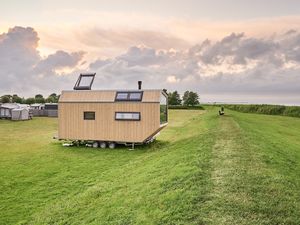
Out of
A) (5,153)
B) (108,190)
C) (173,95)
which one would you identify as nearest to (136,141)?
(5,153)

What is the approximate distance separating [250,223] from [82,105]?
19.2 metres

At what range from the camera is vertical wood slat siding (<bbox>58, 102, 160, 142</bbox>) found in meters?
22.1

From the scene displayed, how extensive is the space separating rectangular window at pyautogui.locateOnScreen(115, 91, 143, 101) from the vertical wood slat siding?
1.13ft

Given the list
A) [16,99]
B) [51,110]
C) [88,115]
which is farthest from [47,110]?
[88,115]

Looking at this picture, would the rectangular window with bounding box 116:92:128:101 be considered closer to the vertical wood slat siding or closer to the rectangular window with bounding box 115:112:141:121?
the vertical wood slat siding

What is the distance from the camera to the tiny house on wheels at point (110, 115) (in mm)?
22156

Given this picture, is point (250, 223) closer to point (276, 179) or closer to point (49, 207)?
point (276, 179)

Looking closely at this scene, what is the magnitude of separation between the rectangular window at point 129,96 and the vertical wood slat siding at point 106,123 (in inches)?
13.6

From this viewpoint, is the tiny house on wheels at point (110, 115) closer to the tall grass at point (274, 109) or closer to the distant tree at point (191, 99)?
Result: the tall grass at point (274, 109)

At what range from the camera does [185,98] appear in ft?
325

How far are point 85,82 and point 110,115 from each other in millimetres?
4088

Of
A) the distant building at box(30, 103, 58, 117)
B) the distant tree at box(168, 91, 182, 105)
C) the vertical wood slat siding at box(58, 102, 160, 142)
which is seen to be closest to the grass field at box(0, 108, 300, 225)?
the vertical wood slat siding at box(58, 102, 160, 142)

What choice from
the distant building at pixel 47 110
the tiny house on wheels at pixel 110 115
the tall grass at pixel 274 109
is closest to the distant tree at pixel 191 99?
the tall grass at pixel 274 109

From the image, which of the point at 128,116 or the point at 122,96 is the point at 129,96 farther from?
the point at 128,116
